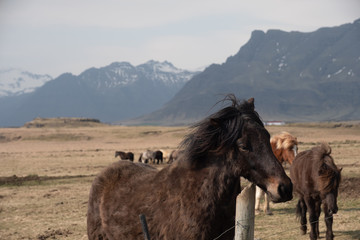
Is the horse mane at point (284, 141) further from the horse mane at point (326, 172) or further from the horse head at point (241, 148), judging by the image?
the horse head at point (241, 148)

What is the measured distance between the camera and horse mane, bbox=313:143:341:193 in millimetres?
9102

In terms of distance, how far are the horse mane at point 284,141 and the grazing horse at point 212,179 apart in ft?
28.9

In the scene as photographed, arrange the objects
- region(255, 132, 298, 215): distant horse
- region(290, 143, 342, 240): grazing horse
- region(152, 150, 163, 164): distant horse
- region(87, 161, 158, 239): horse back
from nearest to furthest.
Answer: region(87, 161, 158, 239): horse back
region(290, 143, 342, 240): grazing horse
region(255, 132, 298, 215): distant horse
region(152, 150, 163, 164): distant horse

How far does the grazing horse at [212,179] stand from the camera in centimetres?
420

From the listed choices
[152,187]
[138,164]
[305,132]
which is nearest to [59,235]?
[138,164]

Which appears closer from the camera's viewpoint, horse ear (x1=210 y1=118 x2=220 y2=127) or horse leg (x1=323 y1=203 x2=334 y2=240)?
horse ear (x1=210 y1=118 x2=220 y2=127)

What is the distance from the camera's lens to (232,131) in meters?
4.31

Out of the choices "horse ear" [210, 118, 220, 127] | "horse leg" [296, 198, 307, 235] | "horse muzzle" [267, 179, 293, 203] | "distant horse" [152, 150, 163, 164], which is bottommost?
"distant horse" [152, 150, 163, 164]

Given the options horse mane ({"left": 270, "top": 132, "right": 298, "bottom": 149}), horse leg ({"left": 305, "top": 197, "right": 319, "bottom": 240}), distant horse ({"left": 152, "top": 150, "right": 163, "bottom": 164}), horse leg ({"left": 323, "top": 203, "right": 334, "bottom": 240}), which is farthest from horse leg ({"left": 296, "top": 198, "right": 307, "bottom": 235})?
distant horse ({"left": 152, "top": 150, "right": 163, "bottom": 164})

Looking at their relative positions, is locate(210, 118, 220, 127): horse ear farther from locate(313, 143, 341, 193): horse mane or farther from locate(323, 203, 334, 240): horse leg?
locate(323, 203, 334, 240): horse leg

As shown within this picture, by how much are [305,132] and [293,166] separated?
66683 millimetres

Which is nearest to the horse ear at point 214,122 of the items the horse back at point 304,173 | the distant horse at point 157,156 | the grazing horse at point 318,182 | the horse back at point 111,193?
the horse back at point 111,193

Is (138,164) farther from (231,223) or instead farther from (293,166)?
(293,166)

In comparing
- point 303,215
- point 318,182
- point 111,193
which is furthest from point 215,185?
point 303,215
